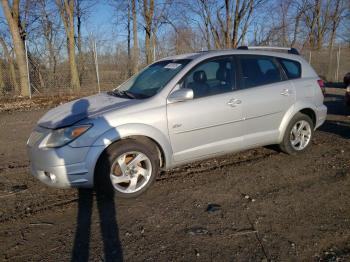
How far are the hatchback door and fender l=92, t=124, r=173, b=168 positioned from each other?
106 mm

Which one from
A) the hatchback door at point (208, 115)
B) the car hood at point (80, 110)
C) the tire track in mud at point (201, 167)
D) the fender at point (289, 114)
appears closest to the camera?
the car hood at point (80, 110)

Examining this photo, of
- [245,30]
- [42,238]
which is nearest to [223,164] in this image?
[42,238]

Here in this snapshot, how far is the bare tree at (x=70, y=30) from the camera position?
15.0 meters

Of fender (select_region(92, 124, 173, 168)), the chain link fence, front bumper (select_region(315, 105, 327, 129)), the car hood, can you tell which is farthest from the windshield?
the chain link fence

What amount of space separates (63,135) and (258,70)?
9.84 feet

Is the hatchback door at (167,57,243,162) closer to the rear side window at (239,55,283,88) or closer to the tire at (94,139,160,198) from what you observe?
the rear side window at (239,55,283,88)

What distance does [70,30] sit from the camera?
1783 cm

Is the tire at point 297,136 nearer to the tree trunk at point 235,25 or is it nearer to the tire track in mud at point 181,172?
the tire track in mud at point 181,172

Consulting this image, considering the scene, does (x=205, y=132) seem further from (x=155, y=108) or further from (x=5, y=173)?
(x=5, y=173)

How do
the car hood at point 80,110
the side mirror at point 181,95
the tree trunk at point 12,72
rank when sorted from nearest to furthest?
1. the car hood at point 80,110
2. the side mirror at point 181,95
3. the tree trunk at point 12,72

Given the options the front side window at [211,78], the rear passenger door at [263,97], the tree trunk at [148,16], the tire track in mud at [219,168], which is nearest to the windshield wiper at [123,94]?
the front side window at [211,78]

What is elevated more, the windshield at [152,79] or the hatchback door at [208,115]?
the windshield at [152,79]

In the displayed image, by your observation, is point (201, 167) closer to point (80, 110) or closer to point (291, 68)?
point (80, 110)

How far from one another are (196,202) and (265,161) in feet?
6.08
